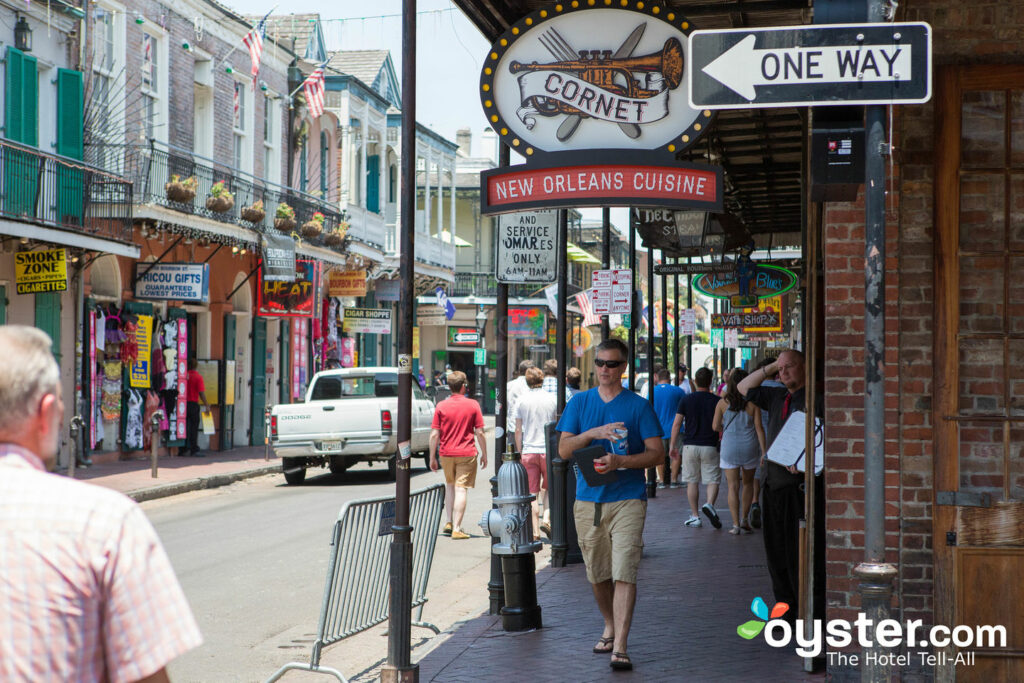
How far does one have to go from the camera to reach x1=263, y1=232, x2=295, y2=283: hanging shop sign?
25984mm

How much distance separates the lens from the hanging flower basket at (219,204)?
23.7 metres

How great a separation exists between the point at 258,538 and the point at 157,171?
1128cm

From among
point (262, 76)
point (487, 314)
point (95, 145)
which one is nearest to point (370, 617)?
point (95, 145)

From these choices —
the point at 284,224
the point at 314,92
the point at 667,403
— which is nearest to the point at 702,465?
the point at 667,403

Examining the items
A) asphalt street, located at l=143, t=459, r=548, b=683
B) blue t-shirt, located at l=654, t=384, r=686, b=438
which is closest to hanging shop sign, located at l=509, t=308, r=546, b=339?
asphalt street, located at l=143, t=459, r=548, b=683

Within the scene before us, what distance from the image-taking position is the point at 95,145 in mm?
20984

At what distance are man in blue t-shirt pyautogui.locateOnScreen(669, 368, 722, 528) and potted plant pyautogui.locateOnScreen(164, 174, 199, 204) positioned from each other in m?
11.8

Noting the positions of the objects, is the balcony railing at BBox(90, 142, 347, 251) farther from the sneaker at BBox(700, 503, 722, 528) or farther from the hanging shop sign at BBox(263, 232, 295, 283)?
the sneaker at BBox(700, 503, 722, 528)

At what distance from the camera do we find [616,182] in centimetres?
640

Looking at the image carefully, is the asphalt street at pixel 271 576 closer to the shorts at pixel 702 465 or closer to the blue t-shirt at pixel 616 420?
the blue t-shirt at pixel 616 420

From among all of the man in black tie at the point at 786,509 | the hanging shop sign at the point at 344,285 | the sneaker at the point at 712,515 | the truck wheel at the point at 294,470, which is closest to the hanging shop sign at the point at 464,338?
the hanging shop sign at the point at 344,285

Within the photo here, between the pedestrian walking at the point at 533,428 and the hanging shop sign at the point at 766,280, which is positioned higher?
the hanging shop sign at the point at 766,280

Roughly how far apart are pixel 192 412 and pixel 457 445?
12223 mm

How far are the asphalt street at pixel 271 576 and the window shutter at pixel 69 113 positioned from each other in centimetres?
624
